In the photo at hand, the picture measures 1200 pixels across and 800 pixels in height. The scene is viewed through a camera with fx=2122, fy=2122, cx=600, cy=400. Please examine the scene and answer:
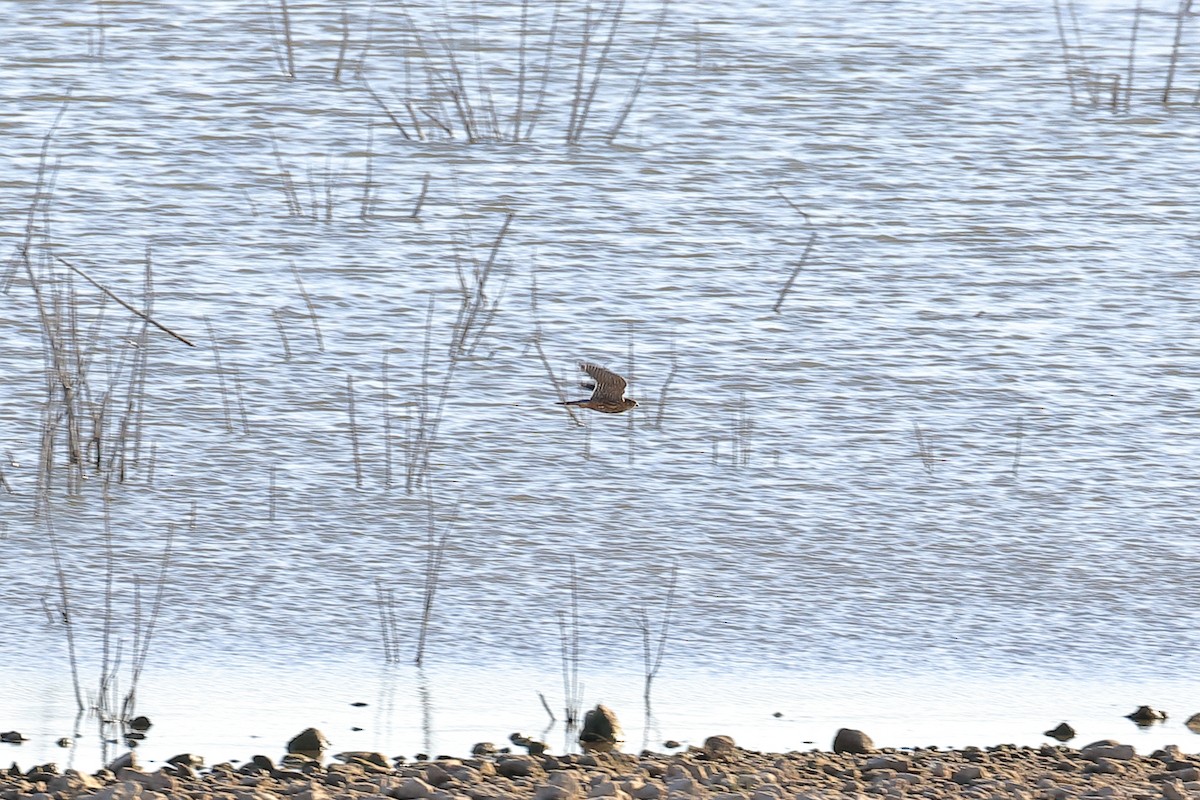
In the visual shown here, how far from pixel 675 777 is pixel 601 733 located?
0.50 meters

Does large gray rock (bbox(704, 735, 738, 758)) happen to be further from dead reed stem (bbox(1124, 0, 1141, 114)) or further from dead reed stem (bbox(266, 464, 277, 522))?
dead reed stem (bbox(1124, 0, 1141, 114))

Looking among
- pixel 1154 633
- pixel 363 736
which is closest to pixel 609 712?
pixel 363 736

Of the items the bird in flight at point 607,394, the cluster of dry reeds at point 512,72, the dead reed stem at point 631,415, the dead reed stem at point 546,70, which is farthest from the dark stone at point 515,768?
the dead reed stem at point 546,70

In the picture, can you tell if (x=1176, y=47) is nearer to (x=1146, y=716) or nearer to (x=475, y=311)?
(x=475, y=311)

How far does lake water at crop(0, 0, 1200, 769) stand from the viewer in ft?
20.0

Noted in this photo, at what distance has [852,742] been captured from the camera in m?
5.44

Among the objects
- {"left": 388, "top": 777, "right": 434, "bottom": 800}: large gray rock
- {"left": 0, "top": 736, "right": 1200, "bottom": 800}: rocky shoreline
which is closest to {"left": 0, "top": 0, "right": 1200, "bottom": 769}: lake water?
{"left": 0, "top": 736, "right": 1200, "bottom": 800}: rocky shoreline

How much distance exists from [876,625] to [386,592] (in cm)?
151

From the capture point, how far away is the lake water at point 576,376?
6098mm

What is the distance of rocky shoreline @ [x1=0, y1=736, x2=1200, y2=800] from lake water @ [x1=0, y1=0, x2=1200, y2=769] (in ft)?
0.79

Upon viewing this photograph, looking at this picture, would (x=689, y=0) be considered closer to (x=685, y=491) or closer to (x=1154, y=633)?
(x=685, y=491)

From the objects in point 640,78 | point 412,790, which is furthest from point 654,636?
point 640,78

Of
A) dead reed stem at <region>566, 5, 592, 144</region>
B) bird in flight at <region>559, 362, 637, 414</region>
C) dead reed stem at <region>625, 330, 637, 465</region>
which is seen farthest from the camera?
dead reed stem at <region>566, 5, 592, 144</region>

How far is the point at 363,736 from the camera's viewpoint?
5.54m
